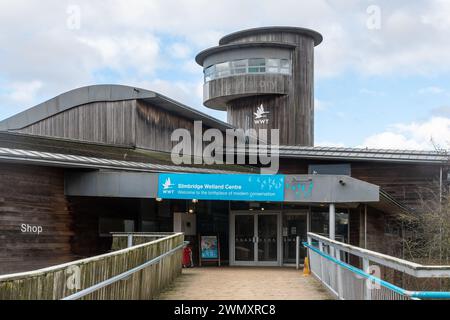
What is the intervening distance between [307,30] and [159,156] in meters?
20.4

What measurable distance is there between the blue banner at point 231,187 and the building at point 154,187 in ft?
0.13

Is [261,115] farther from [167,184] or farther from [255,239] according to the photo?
[167,184]

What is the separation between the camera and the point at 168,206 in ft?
67.6

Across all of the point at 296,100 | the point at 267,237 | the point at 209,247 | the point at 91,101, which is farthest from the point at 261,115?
the point at 209,247

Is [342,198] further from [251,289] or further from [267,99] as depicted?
[267,99]

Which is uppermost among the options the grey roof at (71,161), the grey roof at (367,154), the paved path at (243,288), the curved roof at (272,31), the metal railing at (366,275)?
the curved roof at (272,31)

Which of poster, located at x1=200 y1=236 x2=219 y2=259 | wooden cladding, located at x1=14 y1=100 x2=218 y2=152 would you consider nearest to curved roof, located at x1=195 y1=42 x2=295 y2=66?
wooden cladding, located at x1=14 y1=100 x2=218 y2=152

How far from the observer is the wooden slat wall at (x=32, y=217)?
14.5 m

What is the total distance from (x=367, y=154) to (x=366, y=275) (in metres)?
19.6

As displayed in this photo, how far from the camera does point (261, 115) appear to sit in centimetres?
3738

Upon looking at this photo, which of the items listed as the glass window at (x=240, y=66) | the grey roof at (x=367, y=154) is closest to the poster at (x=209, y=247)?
the grey roof at (x=367, y=154)

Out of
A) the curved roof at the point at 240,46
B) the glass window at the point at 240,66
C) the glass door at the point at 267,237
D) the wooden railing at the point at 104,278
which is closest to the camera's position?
the wooden railing at the point at 104,278

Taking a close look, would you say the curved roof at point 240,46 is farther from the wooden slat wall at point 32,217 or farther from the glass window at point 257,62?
the wooden slat wall at point 32,217

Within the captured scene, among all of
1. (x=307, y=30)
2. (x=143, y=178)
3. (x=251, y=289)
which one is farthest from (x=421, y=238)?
(x=307, y=30)
